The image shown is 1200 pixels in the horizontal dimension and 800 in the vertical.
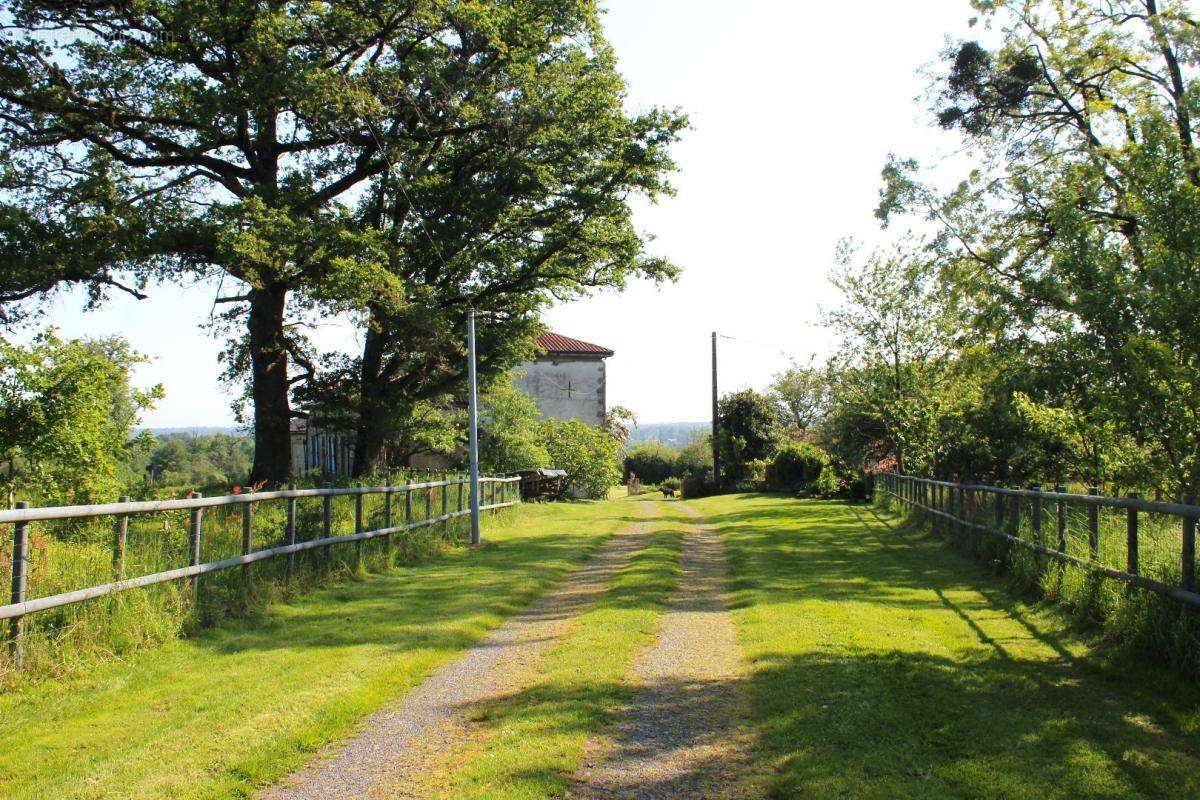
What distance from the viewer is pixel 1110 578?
8.59 m

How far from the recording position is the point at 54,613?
735 cm

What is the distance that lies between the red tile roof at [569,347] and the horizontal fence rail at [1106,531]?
140 feet

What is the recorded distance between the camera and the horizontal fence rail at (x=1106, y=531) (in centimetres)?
724

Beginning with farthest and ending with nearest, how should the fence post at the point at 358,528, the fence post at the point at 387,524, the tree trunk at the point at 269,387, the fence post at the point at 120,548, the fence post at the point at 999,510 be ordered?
1. the tree trunk at the point at 269,387
2. the fence post at the point at 387,524
3. the fence post at the point at 358,528
4. the fence post at the point at 999,510
5. the fence post at the point at 120,548

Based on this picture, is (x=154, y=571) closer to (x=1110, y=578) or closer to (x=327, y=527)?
(x=327, y=527)

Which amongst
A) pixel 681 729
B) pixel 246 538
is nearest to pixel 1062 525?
pixel 681 729

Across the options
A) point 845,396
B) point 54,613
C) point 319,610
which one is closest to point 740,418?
point 845,396

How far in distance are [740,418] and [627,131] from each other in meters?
30.7

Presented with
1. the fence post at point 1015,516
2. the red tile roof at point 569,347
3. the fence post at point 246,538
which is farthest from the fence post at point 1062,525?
the red tile roof at point 569,347

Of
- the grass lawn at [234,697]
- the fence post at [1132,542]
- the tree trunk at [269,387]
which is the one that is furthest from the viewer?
the tree trunk at [269,387]

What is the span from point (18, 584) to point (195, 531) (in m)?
2.61

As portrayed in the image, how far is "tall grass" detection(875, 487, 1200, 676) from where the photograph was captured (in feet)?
23.0

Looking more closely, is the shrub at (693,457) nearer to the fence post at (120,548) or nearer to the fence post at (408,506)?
the fence post at (408,506)

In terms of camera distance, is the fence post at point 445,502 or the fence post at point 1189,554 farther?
the fence post at point 445,502
